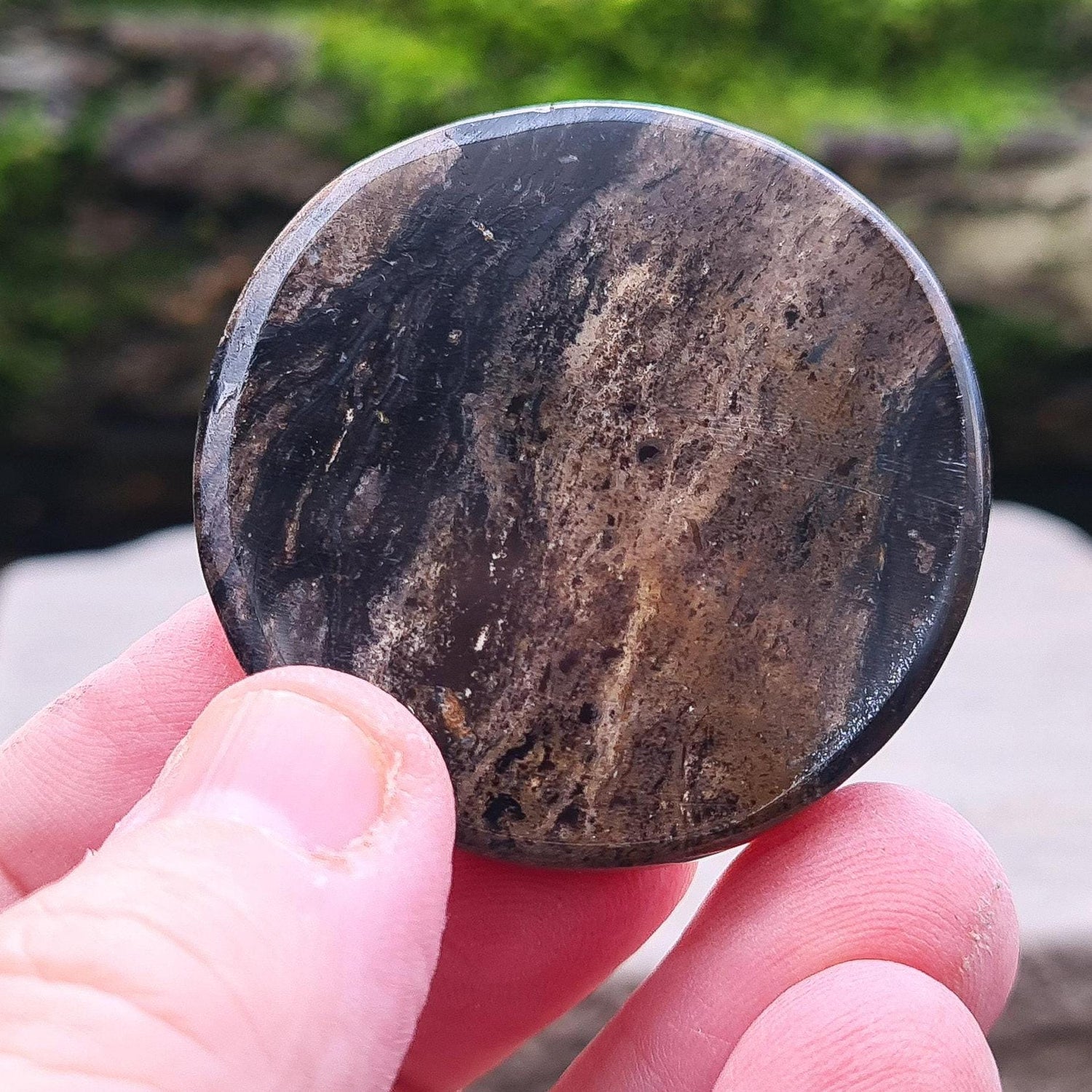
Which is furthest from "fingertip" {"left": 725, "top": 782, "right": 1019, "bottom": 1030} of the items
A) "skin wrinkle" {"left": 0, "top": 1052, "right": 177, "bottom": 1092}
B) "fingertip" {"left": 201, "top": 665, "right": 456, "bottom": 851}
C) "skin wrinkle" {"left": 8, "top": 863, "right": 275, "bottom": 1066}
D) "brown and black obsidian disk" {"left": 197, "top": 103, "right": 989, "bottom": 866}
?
"skin wrinkle" {"left": 0, "top": 1052, "right": 177, "bottom": 1092}

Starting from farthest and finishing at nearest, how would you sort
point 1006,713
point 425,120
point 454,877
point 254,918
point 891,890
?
1. point 425,120
2. point 1006,713
3. point 454,877
4. point 891,890
5. point 254,918

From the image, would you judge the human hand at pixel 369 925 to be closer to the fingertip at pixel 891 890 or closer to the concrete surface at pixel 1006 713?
the fingertip at pixel 891 890

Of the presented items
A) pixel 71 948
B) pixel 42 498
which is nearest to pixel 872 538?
pixel 71 948

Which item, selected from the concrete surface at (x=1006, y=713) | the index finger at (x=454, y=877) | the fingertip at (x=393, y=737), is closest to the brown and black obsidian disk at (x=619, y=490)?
the fingertip at (x=393, y=737)

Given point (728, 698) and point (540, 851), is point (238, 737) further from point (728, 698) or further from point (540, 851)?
point (728, 698)

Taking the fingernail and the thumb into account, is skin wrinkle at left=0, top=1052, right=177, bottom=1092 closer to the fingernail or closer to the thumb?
the thumb

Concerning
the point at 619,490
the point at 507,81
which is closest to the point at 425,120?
the point at 507,81

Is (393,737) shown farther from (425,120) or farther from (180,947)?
(425,120)
